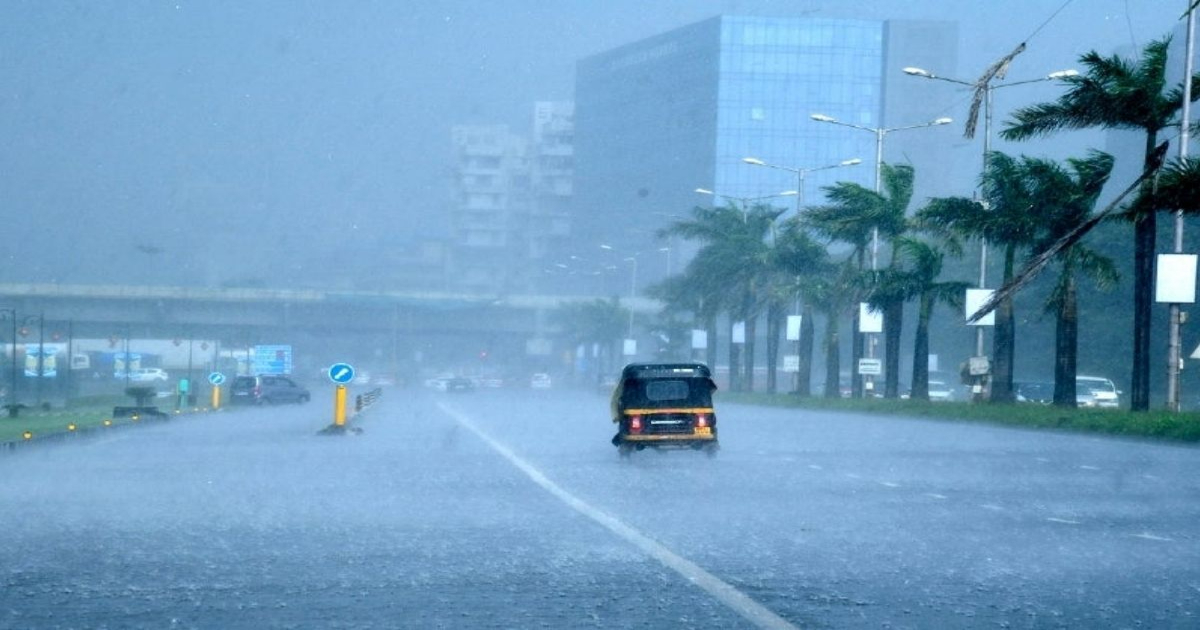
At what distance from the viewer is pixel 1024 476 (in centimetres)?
2239

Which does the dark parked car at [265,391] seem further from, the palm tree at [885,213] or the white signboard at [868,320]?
the palm tree at [885,213]

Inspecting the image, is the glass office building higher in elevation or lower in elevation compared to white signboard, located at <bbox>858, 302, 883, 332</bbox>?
higher

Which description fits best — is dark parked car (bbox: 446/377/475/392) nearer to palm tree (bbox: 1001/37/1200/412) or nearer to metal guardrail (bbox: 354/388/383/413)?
metal guardrail (bbox: 354/388/383/413)

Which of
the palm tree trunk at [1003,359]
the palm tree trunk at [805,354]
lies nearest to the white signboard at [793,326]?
the palm tree trunk at [805,354]

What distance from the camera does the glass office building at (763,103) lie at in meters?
160

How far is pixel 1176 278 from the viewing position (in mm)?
38812

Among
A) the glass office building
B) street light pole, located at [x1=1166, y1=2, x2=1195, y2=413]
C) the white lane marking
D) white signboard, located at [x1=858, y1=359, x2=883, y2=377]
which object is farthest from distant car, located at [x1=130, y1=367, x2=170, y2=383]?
the white lane marking

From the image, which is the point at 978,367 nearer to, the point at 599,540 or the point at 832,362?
the point at 832,362

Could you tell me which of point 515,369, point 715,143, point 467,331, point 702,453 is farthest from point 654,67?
point 702,453

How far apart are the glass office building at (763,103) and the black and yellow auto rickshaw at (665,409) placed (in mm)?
132286

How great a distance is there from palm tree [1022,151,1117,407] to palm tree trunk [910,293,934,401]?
32.4ft

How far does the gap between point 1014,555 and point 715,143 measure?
15339cm

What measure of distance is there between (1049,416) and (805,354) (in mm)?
28511

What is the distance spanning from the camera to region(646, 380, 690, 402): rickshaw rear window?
91.9 ft
